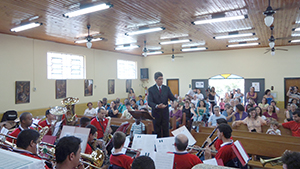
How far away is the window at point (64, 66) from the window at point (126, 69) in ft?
10.0

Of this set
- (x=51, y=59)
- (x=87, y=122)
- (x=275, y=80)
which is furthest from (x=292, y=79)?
(x=51, y=59)

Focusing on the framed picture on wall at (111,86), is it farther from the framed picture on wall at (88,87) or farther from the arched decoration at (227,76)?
the arched decoration at (227,76)

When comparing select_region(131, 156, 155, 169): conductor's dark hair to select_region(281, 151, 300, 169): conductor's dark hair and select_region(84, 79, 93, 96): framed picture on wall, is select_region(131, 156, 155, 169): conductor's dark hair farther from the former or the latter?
select_region(84, 79, 93, 96): framed picture on wall

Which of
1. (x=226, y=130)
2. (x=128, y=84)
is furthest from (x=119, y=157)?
(x=128, y=84)

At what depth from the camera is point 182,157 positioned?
8.42 feet

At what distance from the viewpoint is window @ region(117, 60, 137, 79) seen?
13.9 meters

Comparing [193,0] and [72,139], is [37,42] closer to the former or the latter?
[193,0]

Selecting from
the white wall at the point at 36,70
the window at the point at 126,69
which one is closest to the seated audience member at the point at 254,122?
the white wall at the point at 36,70

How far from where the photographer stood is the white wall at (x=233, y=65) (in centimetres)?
1177

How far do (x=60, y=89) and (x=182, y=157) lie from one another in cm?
895

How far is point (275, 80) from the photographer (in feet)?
39.4

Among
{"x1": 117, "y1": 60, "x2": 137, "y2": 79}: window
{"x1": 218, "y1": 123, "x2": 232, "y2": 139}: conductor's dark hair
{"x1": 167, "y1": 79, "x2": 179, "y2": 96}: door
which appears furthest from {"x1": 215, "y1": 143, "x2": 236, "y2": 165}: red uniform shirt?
{"x1": 167, "y1": 79, "x2": 179, "y2": 96}: door

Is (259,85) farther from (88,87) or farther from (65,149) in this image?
(65,149)

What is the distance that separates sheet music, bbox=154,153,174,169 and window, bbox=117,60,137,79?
11810 millimetres
